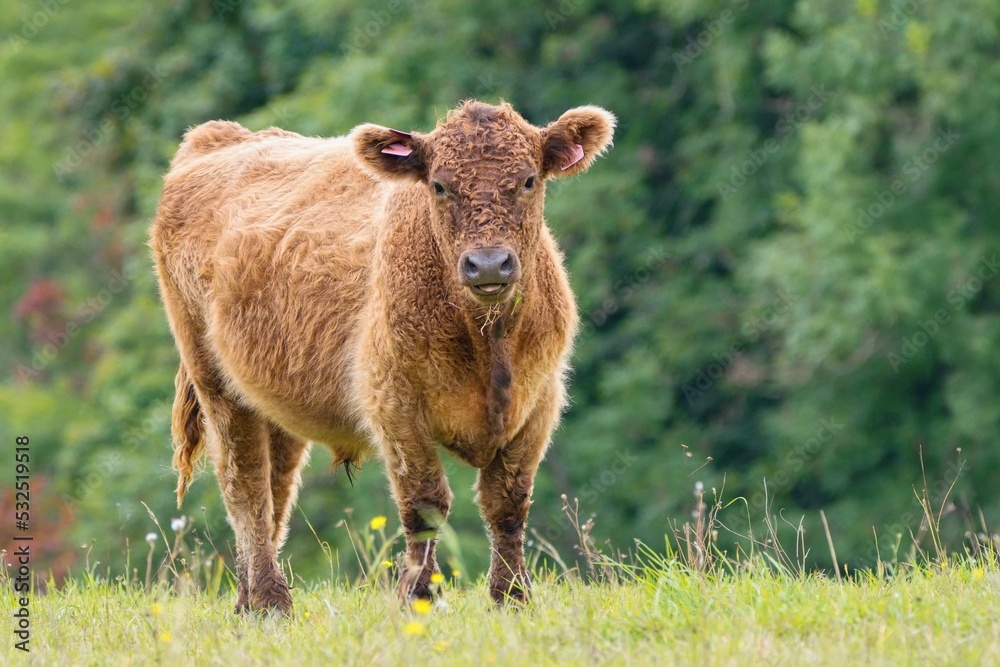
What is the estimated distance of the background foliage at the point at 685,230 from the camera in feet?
48.2

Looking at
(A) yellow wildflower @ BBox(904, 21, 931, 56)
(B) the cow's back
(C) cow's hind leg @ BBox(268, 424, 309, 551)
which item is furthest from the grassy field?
(A) yellow wildflower @ BBox(904, 21, 931, 56)

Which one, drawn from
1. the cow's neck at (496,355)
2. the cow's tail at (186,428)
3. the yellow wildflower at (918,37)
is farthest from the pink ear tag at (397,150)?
the yellow wildflower at (918,37)

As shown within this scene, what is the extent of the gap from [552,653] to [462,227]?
6.33 ft

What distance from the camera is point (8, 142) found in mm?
26719

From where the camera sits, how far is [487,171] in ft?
18.4

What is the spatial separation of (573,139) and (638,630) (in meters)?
2.34

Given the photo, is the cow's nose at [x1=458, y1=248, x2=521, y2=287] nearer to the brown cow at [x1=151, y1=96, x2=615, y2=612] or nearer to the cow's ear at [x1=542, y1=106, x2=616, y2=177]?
the brown cow at [x1=151, y1=96, x2=615, y2=612]

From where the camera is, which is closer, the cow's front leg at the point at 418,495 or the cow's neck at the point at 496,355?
the cow's neck at the point at 496,355

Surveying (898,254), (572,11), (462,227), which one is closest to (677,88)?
(572,11)

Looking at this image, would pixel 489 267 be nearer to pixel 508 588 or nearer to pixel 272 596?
pixel 508 588

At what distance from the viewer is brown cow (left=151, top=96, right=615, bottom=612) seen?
18.6 ft

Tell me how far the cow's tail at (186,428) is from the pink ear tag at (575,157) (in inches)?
109

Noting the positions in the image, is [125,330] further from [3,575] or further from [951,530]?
[3,575]

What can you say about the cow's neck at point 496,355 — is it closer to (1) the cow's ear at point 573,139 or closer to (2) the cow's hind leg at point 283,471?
(1) the cow's ear at point 573,139
